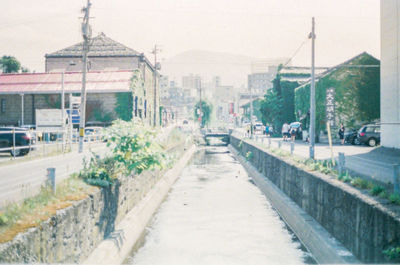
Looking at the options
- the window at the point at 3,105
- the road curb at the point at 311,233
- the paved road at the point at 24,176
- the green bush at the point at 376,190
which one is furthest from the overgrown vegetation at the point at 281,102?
the green bush at the point at 376,190

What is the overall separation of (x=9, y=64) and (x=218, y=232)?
65.6 m

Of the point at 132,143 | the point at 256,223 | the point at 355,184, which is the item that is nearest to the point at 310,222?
the point at 355,184

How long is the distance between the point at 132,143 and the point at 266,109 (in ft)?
148

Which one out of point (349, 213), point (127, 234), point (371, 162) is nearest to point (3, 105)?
point (127, 234)

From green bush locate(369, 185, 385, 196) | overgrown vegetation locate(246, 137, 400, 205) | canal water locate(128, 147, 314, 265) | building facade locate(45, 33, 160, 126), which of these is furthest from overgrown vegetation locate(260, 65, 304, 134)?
green bush locate(369, 185, 385, 196)

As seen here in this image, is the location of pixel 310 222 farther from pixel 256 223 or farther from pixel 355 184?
pixel 256 223

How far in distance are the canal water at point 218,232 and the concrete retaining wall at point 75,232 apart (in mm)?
1730

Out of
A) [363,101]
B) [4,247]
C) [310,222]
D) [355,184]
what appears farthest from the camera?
[363,101]

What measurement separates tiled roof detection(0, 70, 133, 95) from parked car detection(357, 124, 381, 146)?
23411mm

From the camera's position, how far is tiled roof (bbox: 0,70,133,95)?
4344 centimetres

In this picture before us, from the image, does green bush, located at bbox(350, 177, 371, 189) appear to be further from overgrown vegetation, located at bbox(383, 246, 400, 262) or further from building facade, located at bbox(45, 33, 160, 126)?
building facade, located at bbox(45, 33, 160, 126)

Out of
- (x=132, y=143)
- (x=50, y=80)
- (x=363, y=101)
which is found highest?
(x=50, y=80)

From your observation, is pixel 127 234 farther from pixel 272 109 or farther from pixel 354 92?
pixel 272 109

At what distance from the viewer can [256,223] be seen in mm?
16609
